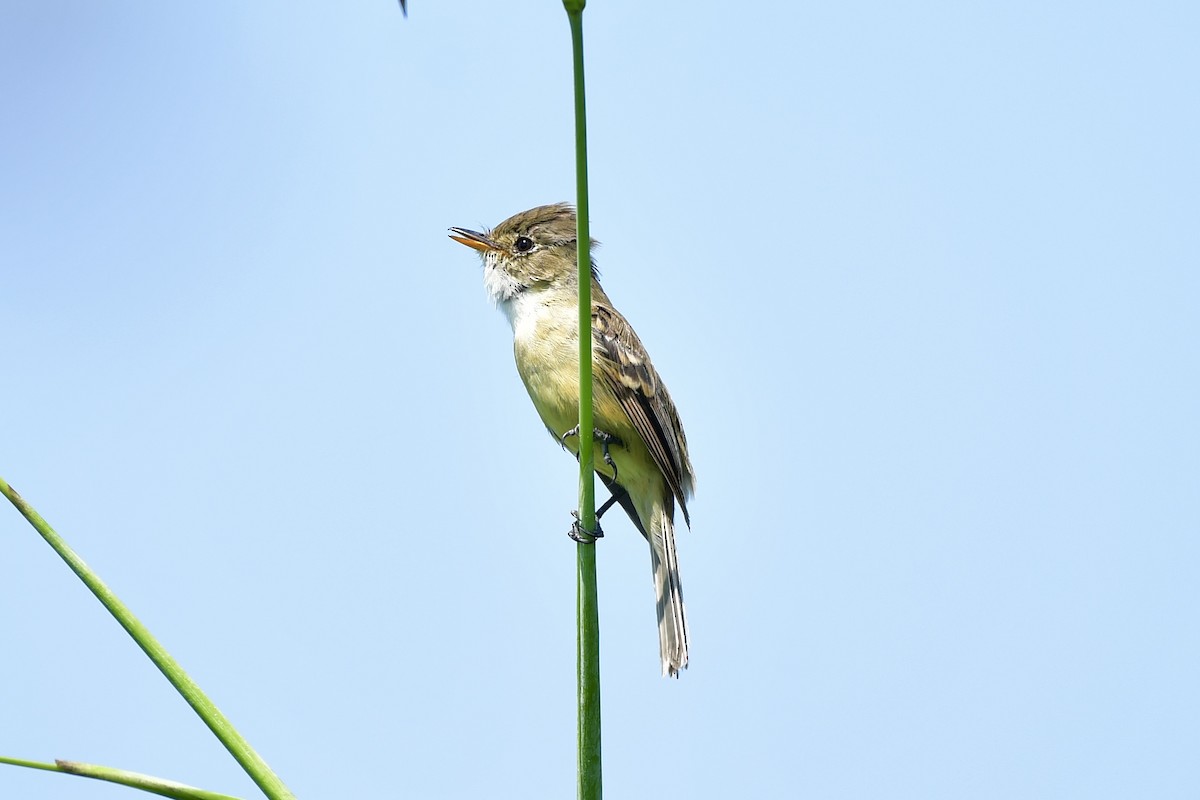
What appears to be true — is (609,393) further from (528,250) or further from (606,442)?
(528,250)

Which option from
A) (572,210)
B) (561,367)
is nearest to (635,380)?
(561,367)

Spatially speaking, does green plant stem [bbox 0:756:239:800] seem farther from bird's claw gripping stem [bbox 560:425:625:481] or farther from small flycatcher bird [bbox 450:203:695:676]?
bird's claw gripping stem [bbox 560:425:625:481]

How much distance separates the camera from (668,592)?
17.2ft

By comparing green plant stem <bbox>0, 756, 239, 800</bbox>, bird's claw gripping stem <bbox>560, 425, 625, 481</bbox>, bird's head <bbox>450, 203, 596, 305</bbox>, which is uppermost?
bird's head <bbox>450, 203, 596, 305</bbox>

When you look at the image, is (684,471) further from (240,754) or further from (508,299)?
(240,754)

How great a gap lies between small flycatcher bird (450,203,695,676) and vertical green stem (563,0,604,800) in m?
2.72

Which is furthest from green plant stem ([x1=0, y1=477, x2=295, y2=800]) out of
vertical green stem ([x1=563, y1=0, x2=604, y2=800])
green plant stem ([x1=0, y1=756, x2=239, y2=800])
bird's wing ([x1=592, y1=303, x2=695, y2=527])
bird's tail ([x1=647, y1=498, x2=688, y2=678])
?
bird's wing ([x1=592, y1=303, x2=695, y2=527])

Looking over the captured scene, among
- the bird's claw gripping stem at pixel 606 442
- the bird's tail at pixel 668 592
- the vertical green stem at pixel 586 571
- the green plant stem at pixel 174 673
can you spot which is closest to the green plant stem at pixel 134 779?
the green plant stem at pixel 174 673

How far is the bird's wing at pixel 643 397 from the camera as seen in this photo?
5.54 meters

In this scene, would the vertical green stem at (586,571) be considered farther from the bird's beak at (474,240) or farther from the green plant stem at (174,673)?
the bird's beak at (474,240)

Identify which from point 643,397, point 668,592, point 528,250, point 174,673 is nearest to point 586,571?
point 174,673

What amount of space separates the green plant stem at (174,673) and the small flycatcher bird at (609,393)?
10.9 feet

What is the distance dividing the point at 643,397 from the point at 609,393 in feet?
0.58

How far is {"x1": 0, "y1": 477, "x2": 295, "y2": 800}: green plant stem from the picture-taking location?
184 cm
